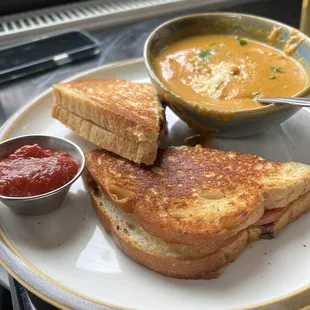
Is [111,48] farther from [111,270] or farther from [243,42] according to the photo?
[111,270]

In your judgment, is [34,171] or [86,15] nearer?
[34,171]

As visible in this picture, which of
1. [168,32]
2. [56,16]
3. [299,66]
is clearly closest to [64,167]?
[168,32]

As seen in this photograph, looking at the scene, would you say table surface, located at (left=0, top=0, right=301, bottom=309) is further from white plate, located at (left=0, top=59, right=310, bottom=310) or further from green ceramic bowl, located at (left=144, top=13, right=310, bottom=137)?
green ceramic bowl, located at (left=144, top=13, right=310, bottom=137)

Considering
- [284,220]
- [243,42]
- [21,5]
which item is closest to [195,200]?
[284,220]

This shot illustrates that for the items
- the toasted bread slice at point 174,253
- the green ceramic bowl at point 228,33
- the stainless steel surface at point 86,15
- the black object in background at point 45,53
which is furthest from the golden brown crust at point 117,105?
the stainless steel surface at point 86,15

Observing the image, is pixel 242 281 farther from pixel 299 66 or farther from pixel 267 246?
pixel 299 66

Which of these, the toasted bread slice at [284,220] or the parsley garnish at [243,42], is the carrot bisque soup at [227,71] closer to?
the parsley garnish at [243,42]
